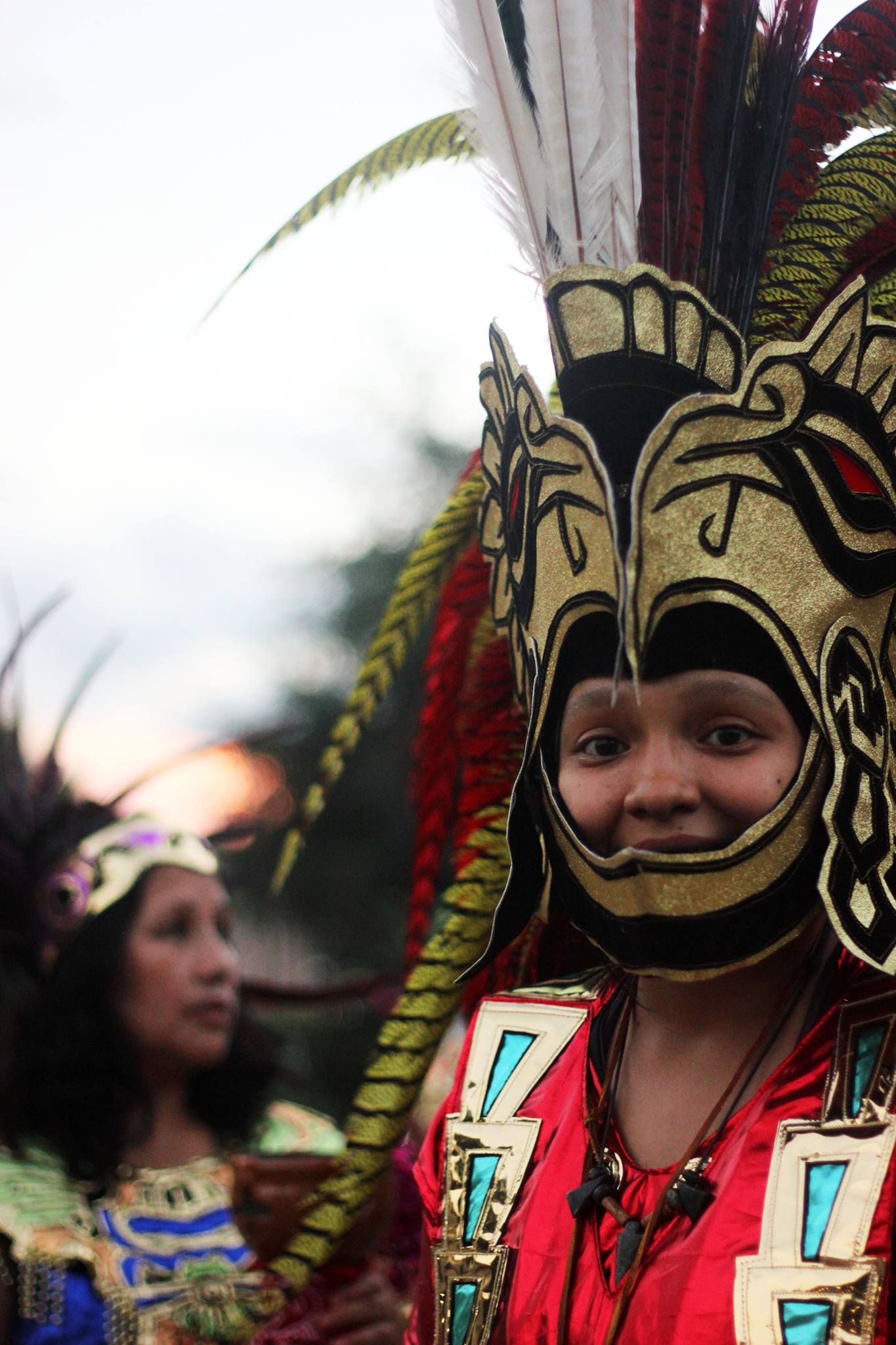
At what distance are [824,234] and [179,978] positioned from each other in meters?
2.74

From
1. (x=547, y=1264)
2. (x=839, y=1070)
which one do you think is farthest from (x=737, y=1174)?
Answer: (x=547, y=1264)

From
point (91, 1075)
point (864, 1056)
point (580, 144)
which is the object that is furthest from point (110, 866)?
point (864, 1056)

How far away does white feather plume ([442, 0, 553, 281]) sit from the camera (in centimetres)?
231

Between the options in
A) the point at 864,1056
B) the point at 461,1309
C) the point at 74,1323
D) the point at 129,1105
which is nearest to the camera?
the point at 864,1056

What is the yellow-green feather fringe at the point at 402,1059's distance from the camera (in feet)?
8.55

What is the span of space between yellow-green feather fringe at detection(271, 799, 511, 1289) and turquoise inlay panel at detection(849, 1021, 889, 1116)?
2.78 ft

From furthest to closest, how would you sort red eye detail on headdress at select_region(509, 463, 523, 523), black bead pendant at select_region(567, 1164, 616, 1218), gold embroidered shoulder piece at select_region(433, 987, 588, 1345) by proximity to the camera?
1. red eye detail on headdress at select_region(509, 463, 523, 523)
2. gold embroidered shoulder piece at select_region(433, 987, 588, 1345)
3. black bead pendant at select_region(567, 1164, 616, 1218)

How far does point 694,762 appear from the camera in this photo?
6.44 ft

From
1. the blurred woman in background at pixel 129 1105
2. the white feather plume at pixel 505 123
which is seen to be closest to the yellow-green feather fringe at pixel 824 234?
the white feather plume at pixel 505 123

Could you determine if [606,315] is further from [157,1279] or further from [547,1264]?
[157,1279]

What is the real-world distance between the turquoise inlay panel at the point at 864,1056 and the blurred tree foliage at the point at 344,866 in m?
7.68

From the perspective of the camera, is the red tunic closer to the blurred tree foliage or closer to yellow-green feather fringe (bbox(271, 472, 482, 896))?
yellow-green feather fringe (bbox(271, 472, 482, 896))

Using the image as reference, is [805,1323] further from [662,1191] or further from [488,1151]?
[488,1151]

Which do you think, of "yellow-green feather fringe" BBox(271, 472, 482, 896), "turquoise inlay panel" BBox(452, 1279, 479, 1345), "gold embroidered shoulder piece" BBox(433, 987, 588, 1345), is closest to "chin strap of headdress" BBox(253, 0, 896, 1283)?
"yellow-green feather fringe" BBox(271, 472, 482, 896)
